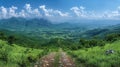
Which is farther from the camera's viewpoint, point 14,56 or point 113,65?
point 14,56

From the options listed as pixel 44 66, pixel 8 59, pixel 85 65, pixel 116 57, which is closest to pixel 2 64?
pixel 8 59

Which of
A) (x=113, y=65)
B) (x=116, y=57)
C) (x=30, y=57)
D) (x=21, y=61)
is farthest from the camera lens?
(x=30, y=57)

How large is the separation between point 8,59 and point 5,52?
3.33ft

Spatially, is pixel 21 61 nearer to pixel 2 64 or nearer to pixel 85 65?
pixel 2 64

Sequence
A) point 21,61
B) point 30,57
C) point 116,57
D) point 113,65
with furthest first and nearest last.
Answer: point 30,57
point 21,61
point 116,57
point 113,65

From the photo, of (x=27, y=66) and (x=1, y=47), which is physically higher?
(x=1, y=47)

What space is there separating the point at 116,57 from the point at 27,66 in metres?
11.2

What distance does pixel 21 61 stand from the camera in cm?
3678

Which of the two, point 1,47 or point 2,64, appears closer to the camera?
point 2,64

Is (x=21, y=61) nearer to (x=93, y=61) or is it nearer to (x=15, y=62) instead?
(x=15, y=62)

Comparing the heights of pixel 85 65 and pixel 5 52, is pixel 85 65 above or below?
below

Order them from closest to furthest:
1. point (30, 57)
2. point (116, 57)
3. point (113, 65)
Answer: point (113, 65) < point (116, 57) < point (30, 57)

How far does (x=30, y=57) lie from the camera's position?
43.7 meters

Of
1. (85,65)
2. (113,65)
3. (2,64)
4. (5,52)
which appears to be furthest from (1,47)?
(113,65)
